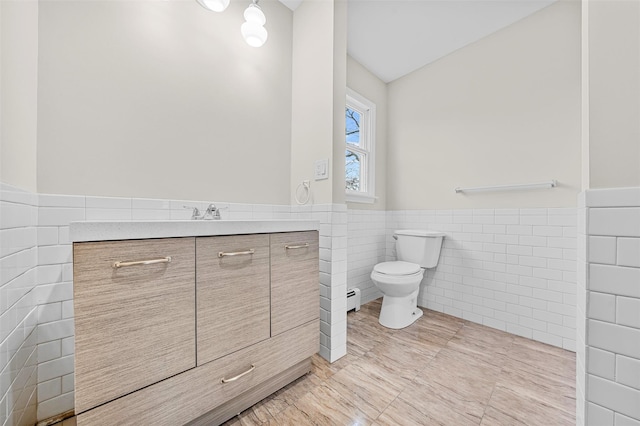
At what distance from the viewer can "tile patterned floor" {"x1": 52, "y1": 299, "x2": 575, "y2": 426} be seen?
108cm

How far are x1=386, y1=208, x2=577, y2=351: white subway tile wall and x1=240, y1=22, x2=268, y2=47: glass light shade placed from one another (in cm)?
205

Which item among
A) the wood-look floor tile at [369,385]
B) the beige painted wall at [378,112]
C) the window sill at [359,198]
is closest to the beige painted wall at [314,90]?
the window sill at [359,198]

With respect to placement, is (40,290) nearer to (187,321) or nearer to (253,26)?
(187,321)

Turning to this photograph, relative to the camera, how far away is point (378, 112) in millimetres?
2684

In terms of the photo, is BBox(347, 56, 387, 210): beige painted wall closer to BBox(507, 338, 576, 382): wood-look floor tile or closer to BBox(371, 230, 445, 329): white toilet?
BBox(371, 230, 445, 329): white toilet

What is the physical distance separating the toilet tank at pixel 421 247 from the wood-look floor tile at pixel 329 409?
1399mm

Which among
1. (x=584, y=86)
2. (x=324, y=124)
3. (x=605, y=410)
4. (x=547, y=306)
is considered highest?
(x=324, y=124)

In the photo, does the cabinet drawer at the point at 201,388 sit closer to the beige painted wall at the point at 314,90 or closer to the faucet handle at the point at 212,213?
the faucet handle at the point at 212,213

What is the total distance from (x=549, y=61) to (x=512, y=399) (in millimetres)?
2290

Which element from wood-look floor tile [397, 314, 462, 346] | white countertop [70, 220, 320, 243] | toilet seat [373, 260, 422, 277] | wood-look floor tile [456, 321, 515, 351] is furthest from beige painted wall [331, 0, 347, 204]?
wood-look floor tile [456, 321, 515, 351]

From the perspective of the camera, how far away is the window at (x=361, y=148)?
8.46ft

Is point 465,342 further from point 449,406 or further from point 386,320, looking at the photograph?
point 449,406

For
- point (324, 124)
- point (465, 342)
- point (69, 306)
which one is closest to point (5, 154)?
point (69, 306)

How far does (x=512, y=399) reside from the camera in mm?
1186
